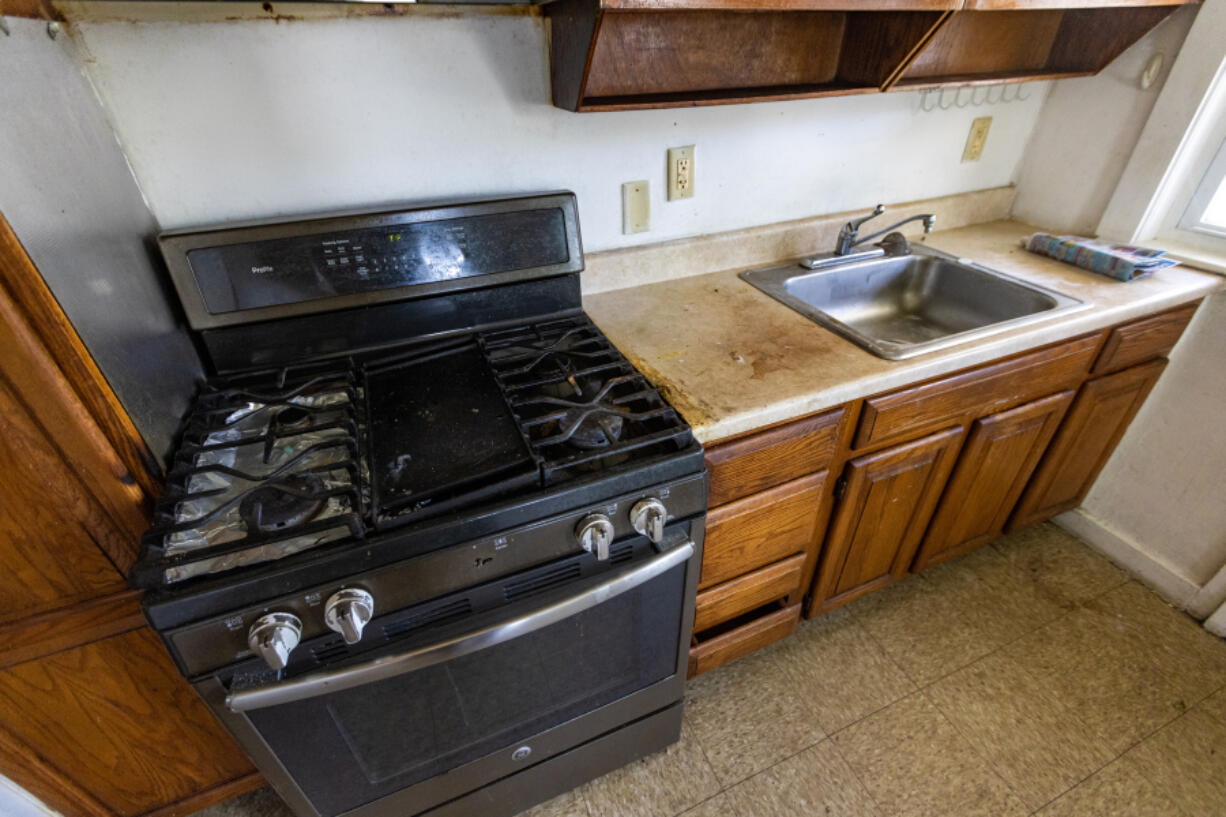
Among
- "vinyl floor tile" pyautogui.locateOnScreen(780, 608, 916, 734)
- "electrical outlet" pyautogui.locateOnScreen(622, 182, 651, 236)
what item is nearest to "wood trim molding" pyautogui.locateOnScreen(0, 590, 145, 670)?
"electrical outlet" pyautogui.locateOnScreen(622, 182, 651, 236)

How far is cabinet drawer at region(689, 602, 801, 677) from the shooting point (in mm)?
1263

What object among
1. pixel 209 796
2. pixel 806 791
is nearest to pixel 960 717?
pixel 806 791

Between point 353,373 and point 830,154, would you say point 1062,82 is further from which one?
point 353,373

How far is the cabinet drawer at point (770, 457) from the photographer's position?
99cm

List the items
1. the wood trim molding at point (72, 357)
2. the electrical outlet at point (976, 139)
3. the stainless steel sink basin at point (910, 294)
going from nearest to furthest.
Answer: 1. the wood trim molding at point (72, 357)
2. the stainless steel sink basin at point (910, 294)
3. the electrical outlet at point (976, 139)

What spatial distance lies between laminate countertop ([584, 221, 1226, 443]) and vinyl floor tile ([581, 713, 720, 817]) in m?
0.85

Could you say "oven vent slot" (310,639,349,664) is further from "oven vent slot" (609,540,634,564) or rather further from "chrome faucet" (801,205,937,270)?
"chrome faucet" (801,205,937,270)

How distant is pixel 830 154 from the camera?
148 cm

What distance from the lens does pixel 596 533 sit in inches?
30.9

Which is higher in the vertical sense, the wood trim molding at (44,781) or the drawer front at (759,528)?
the drawer front at (759,528)

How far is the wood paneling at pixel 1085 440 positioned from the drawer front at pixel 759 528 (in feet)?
2.68

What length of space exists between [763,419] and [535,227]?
0.58 meters

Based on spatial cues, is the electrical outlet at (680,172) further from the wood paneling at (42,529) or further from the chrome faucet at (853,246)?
the wood paneling at (42,529)

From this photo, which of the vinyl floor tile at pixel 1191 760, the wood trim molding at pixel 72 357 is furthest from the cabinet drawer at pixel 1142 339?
the wood trim molding at pixel 72 357
